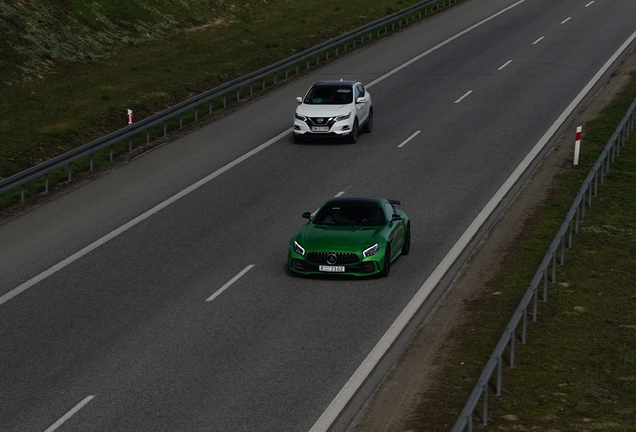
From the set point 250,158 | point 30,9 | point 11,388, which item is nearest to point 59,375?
point 11,388

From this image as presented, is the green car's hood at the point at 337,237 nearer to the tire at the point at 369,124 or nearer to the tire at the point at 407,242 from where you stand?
the tire at the point at 407,242

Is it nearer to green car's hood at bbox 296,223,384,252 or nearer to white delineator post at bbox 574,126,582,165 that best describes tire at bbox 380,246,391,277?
green car's hood at bbox 296,223,384,252

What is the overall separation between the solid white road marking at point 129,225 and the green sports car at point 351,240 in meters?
4.79

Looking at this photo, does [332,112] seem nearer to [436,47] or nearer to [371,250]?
[371,250]

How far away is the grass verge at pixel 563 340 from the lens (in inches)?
518

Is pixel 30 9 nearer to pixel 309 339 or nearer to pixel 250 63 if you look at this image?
pixel 250 63

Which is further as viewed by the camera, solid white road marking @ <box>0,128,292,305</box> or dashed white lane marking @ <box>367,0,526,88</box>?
dashed white lane marking @ <box>367,0,526,88</box>

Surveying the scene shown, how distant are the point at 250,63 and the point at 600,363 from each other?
98.1ft

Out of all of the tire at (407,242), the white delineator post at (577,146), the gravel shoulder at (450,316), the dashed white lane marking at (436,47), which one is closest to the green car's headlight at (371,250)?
the gravel shoulder at (450,316)

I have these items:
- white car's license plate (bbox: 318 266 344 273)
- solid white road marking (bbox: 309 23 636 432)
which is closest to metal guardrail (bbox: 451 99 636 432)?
solid white road marking (bbox: 309 23 636 432)

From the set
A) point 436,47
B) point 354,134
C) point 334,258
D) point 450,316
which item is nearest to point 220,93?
point 354,134

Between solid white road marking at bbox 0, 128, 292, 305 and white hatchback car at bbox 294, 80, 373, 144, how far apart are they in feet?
3.85

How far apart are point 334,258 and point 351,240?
0.54 m

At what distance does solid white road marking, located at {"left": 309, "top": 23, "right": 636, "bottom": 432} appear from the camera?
44.7 ft
